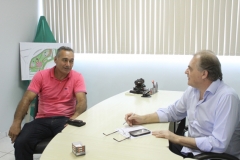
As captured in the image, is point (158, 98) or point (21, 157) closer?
point (21, 157)

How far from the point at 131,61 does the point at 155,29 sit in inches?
24.3

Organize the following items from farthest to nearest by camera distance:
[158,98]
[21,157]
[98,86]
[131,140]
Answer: [98,86]
[158,98]
[21,157]
[131,140]

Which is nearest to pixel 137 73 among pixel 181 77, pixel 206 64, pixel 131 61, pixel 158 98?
pixel 131 61

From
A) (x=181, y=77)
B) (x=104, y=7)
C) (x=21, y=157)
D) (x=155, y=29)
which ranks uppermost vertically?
(x=104, y=7)

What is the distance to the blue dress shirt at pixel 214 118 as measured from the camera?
1.47 meters

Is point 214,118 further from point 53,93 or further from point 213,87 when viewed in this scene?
point 53,93

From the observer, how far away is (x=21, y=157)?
2.09 meters

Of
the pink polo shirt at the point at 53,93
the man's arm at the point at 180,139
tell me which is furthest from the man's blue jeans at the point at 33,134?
the man's arm at the point at 180,139

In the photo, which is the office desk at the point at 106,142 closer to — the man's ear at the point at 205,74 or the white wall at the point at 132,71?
the man's ear at the point at 205,74

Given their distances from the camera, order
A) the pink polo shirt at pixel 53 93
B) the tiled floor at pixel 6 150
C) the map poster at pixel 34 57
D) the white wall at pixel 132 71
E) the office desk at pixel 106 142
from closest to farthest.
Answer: the office desk at pixel 106 142, the pink polo shirt at pixel 53 93, the tiled floor at pixel 6 150, the white wall at pixel 132 71, the map poster at pixel 34 57

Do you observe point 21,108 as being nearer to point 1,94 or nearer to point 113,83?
point 1,94

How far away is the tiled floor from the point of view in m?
2.91

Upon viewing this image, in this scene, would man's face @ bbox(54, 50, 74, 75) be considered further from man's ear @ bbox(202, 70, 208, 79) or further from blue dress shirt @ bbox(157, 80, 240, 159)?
man's ear @ bbox(202, 70, 208, 79)

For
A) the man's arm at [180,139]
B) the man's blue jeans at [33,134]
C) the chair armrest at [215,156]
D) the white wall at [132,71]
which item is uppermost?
the white wall at [132,71]
